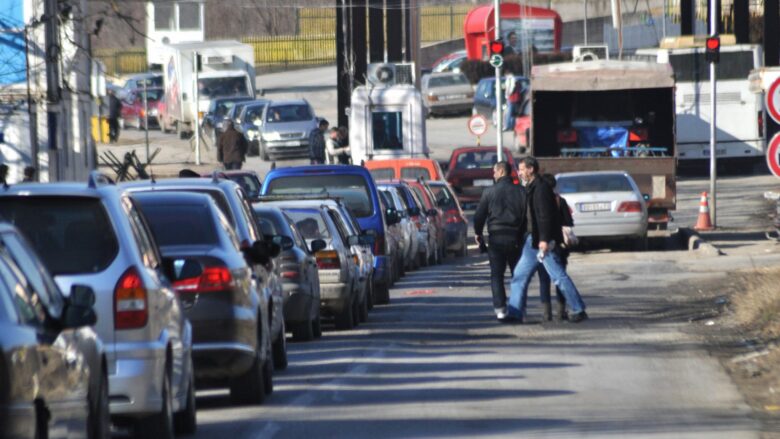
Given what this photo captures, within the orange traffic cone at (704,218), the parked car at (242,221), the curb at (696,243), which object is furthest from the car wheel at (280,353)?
the orange traffic cone at (704,218)

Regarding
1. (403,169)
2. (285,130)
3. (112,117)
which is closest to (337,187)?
(403,169)

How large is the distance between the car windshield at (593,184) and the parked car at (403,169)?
22.5ft

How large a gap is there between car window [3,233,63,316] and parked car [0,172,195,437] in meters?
1.46

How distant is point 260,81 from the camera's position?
261ft

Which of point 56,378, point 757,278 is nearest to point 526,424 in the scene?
point 56,378

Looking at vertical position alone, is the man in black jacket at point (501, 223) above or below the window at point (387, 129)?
below

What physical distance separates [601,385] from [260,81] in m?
67.5

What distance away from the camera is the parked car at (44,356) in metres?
6.31

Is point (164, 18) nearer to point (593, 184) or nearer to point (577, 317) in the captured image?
point (593, 184)

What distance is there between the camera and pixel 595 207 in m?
29.0

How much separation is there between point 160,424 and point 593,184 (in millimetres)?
20664

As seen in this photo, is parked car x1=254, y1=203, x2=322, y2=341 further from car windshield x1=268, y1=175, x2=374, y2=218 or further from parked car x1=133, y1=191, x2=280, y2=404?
car windshield x1=268, y1=175, x2=374, y2=218

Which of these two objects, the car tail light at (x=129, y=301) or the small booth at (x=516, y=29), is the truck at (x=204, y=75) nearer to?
the small booth at (x=516, y=29)

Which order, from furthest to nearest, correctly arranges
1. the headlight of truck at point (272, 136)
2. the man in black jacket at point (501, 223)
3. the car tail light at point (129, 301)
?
the headlight of truck at point (272, 136)
the man in black jacket at point (501, 223)
the car tail light at point (129, 301)
